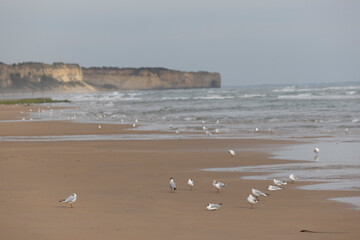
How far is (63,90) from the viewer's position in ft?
612

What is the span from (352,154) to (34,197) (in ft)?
27.1

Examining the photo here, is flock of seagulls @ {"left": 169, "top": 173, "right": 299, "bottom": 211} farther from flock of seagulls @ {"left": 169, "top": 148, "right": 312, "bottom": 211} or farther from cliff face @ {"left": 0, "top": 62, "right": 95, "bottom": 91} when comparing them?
cliff face @ {"left": 0, "top": 62, "right": 95, "bottom": 91}

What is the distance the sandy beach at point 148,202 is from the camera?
22.9 ft

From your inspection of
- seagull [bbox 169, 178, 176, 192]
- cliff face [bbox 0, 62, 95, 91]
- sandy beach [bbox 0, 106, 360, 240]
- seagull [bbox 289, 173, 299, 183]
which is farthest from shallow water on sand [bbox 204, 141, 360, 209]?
cliff face [bbox 0, 62, 95, 91]

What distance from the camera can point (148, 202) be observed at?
9102 mm

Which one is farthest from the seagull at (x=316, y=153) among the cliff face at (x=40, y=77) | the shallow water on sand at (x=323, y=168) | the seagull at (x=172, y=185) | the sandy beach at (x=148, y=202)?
the cliff face at (x=40, y=77)

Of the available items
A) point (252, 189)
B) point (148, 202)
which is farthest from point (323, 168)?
point (148, 202)

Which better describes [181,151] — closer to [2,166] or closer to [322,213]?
[2,166]

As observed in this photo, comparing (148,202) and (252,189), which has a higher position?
(252,189)

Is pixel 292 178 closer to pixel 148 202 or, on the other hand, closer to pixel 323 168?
pixel 323 168

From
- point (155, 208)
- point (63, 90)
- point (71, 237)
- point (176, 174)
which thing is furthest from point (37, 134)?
point (63, 90)

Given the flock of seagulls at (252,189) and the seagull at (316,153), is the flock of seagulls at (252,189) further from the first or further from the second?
the seagull at (316,153)

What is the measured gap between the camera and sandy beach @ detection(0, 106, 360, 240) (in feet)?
22.9

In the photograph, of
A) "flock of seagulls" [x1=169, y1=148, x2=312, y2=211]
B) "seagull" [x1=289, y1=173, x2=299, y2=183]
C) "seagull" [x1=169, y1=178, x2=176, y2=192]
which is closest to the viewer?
"flock of seagulls" [x1=169, y1=148, x2=312, y2=211]
